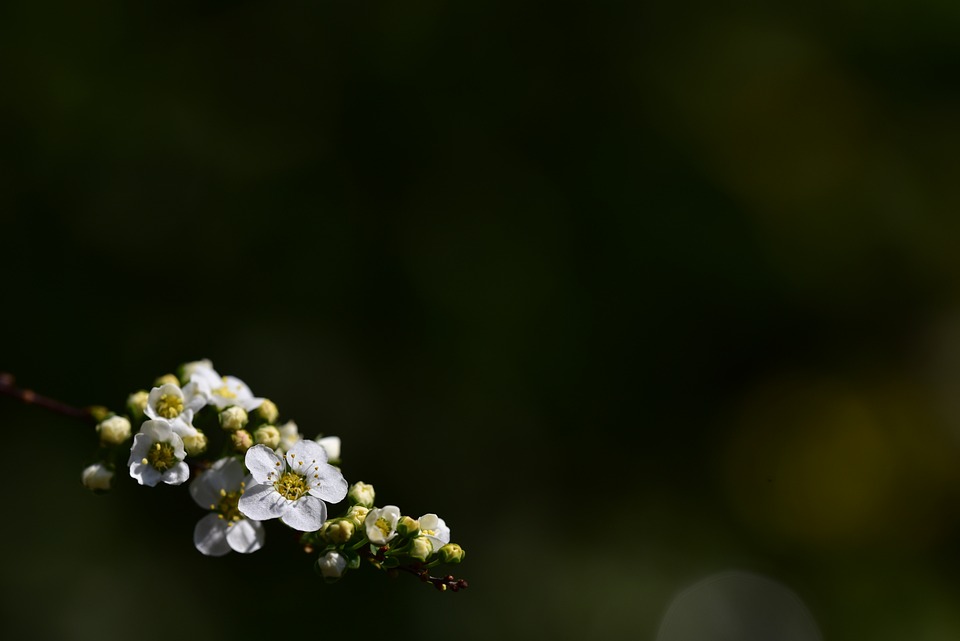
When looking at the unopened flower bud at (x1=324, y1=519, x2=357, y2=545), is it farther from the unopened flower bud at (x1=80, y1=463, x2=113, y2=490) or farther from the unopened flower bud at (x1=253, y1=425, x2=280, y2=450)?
the unopened flower bud at (x1=80, y1=463, x2=113, y2=490)

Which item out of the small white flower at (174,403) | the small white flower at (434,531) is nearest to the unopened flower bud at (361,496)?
the small white flower at (434,531)

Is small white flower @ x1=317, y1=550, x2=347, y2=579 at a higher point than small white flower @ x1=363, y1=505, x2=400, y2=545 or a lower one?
lower

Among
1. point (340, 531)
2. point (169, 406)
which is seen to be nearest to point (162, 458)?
point (169, 406)

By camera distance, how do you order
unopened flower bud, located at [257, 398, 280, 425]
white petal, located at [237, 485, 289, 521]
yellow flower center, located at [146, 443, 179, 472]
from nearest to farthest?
1. white petal, located at [237, 485, 289, 521]
2. yellow flower center, located at [146, 443, 179, 472]
3. unopened flower bud, located at [257, 398, 280, 425]

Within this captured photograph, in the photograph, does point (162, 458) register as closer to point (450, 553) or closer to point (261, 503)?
point (261, 503)

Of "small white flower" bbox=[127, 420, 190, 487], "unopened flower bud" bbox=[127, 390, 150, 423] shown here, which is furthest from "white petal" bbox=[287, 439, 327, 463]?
"unopened flower bud" bbox=[127, 390, 150, 423]

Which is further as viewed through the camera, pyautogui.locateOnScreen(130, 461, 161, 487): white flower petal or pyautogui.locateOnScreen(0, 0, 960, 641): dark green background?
pyautogui.locateOnScreen(0, 0, 960, 641): dark green background
